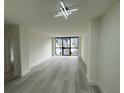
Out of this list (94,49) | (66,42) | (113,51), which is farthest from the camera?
(66,42)

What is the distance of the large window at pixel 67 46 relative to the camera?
43.4ft

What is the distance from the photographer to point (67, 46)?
43.7 feet

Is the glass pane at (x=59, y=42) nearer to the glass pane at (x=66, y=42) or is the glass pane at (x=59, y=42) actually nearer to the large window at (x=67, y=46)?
the large window at (x=67, y=46)

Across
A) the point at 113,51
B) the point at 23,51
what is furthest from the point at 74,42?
the point at 113,51

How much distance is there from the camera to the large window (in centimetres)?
1323

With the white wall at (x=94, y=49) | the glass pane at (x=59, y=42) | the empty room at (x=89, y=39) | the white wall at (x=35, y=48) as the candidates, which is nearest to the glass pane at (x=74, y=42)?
the glass pane at (x=59, y=42)

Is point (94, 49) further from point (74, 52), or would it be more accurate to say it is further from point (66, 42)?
point (66, 42)

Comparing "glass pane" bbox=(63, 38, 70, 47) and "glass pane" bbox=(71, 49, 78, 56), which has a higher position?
"glass pane" bbox=(63, 38, 70, 47)

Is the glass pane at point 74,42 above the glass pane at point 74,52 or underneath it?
above

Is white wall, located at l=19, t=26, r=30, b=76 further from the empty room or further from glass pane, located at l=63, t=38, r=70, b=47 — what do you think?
glass pane, located at l=63, t=38, r=70, b=47

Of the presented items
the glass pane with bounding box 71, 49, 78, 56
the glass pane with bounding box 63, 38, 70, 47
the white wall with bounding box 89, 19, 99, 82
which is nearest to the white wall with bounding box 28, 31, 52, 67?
the white wall with bounding box 89, 19, 99, 82

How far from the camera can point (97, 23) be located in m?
3.87
